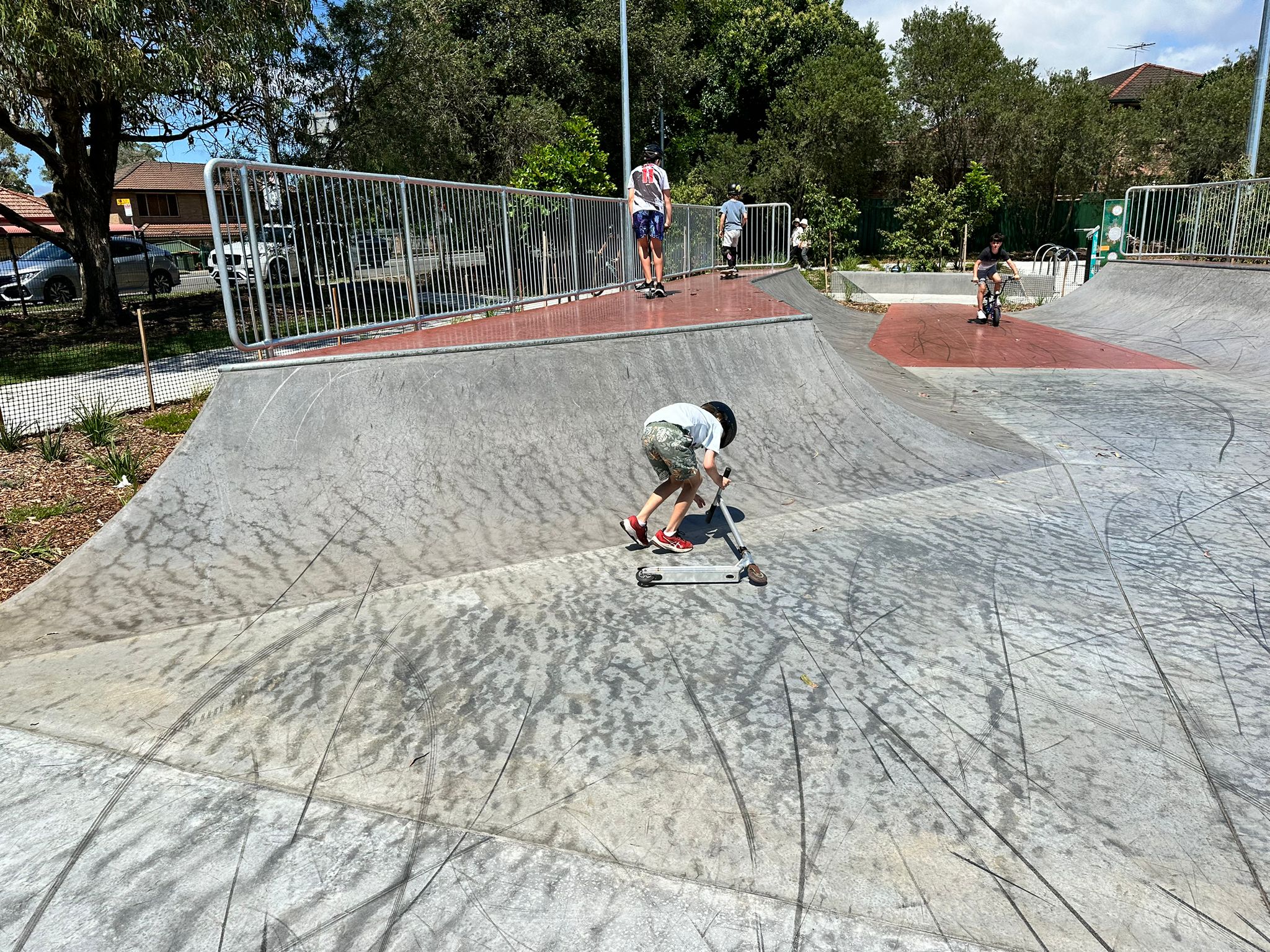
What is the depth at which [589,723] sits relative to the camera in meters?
3.32

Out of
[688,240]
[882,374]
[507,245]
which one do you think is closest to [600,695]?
[507,245]

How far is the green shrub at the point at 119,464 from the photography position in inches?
255

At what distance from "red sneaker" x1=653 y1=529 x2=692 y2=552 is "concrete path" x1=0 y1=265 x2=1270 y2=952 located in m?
0.33

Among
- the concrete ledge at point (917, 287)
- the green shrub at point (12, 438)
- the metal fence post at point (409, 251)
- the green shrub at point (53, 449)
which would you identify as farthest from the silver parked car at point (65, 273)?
the concrete ledge at point (917, 287)

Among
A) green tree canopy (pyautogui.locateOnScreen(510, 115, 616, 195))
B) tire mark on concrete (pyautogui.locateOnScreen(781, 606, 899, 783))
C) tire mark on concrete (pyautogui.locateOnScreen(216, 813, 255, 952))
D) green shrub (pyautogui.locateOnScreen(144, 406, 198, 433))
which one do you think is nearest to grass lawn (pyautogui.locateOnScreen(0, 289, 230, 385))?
green shrub (pyautogui.locateOnScreen(144, 406, 198, 433))

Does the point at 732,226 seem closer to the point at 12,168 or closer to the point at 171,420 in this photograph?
the point at 171,420

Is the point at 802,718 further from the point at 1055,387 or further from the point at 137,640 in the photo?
the point at 1055,387

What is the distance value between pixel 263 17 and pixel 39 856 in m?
14.4

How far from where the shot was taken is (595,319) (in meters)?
8.73

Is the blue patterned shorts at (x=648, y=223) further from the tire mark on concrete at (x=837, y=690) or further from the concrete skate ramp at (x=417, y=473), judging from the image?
the tire mark on concrete at (x=837, y=690)

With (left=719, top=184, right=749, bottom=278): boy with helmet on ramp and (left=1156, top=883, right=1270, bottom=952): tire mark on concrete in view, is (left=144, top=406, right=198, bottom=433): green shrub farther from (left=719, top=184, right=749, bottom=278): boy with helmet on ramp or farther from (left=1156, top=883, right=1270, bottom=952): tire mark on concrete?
(left=719, top=184, right=749, bottom=278): boy with helmet on ramp

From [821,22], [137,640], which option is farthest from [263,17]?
[821,22]

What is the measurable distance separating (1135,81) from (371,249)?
204 feet

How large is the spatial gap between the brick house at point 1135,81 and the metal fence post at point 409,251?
51801 millimetres
